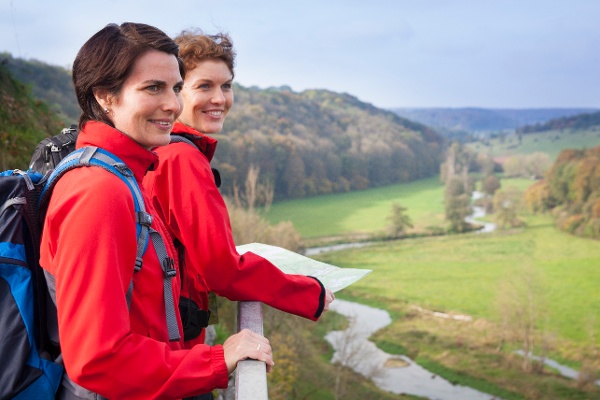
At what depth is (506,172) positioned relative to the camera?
6656 cm

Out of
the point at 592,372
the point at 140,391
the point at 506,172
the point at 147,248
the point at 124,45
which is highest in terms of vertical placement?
the point at 124,45

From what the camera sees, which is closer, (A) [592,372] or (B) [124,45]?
(B) [124,45]

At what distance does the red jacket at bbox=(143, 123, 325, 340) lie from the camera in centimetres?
167

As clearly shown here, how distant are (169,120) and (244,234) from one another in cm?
2417

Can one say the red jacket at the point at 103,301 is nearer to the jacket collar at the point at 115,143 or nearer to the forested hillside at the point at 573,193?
the jacket collar at the point at 115,143

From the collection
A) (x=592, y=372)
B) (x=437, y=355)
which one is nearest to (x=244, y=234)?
(x=437, y=355)

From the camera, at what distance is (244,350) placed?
128 centimetres

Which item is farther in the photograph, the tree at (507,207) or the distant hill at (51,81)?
the tree at (507,207)

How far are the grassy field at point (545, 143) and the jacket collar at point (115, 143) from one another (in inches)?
2505

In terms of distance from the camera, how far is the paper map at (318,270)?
1.83 m

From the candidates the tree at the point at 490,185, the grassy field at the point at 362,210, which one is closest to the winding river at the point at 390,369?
the grassy field at the point at 362,210

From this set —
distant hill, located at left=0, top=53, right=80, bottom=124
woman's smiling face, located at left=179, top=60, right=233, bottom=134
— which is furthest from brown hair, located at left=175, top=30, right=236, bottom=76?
distant hill, located at left=0, top=53, right=80, bottom=124

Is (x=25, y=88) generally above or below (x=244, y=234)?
above

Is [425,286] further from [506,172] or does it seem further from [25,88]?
[25,88]
